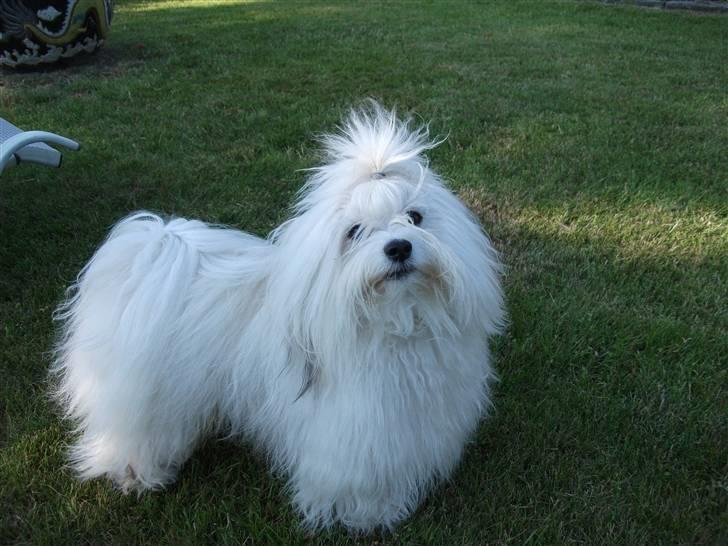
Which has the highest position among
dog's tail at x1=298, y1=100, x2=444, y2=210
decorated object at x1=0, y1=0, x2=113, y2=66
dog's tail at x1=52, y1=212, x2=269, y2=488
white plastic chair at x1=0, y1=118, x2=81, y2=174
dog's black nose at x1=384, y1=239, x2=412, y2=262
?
dog's tail at x1=298, y1=100, x2=444, y2=210

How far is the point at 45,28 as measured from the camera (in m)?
6.38

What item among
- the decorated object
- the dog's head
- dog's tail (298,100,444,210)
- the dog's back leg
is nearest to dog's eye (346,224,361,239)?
the dog's head

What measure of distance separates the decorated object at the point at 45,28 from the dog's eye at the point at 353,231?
19.1 feet

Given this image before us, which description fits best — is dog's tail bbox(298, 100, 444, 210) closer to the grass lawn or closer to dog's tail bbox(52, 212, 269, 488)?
dog's tail bbox(52, 212, 269, 488)

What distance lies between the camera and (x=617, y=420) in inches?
102

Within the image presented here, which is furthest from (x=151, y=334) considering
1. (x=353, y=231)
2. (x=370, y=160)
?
(x=370, y=160)

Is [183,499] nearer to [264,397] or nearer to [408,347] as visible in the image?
[264,397]

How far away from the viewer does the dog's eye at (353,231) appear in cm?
167

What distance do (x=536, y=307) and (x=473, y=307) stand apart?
1.59m

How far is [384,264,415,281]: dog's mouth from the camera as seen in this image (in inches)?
63.4

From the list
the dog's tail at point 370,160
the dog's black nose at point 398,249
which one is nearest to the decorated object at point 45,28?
the dog's tail at point 370,160

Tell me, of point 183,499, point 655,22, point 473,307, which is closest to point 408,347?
point 473,307

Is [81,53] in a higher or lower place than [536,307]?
lower

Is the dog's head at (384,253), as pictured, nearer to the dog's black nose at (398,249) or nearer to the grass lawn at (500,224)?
the dog's black nose at (398,249)
